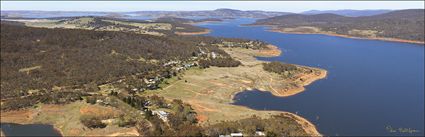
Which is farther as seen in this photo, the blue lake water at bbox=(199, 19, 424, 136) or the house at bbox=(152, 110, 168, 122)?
the blue lake water at bbox=(199, 19, 424, 136)

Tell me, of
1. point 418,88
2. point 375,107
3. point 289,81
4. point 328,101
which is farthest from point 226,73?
point 418,88

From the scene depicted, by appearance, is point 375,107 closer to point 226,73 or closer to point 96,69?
point 226,73

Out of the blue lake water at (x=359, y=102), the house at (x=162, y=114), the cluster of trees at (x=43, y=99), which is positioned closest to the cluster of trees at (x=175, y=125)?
the house at (x=162, y=114)

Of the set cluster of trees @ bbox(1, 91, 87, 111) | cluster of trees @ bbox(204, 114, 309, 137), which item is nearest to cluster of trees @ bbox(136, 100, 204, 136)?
cluster of trees @ bbox(204, 114, 309, 137)

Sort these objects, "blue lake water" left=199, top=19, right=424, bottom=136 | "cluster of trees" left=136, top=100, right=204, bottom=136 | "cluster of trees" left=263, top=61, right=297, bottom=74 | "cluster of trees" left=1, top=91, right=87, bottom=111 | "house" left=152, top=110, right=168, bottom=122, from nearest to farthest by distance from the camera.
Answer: "cluster of trees" left=136, top=100, right=204, bottom=136
"house" left=152, top=110, right=168, bottom=122
"blue lake water" left=199, top=19, right=424, bottom=136
"cluster of trees" left=1, top=91, right=87, bottom=111
"cluster of trees" left=263, top=61, right=297, bottom=74

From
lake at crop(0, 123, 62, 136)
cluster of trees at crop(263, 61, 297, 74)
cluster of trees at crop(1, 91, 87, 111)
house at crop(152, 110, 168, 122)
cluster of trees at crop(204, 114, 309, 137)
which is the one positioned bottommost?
lake at crop(0, 123, 62, 136)

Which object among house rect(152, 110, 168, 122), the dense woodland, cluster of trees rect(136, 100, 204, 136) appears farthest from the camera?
the dense woodland

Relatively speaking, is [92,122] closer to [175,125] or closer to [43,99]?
[175,125]

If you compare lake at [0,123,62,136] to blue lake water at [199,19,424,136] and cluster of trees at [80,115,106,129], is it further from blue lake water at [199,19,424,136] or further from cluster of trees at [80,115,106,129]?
blue lake water at [199,19,424,136]

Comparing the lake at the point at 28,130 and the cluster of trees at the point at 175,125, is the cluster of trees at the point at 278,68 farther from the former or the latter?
the lake at the point at 28,130
